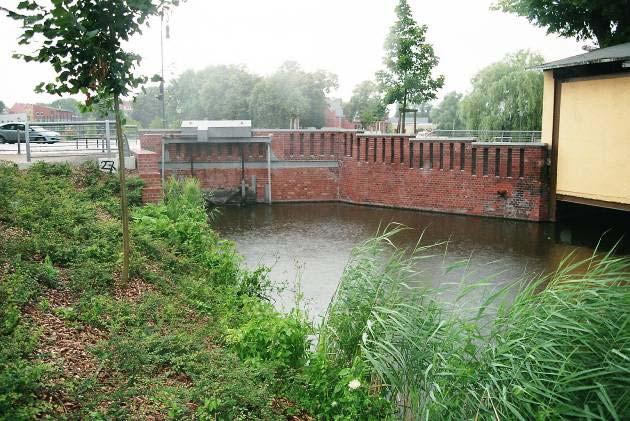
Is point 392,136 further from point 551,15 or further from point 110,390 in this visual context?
point 110,390

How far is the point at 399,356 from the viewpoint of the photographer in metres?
5.11

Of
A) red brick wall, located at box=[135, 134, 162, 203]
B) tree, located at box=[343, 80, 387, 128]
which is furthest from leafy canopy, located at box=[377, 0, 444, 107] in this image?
tree, located at box=[343, 80, 387, 128]

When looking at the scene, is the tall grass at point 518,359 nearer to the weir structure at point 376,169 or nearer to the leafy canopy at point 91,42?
the leafy canopy at point 91,42

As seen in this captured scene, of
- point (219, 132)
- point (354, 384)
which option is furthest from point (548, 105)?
point (354, 384)

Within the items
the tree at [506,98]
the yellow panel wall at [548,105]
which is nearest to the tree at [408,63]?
the tree at [506,98]

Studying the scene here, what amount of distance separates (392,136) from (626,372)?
20801 mm

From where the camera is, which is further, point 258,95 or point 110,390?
point 258,95

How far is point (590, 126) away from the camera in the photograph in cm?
1759

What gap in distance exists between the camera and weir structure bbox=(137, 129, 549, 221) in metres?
21.5

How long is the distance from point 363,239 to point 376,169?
8.32 metres

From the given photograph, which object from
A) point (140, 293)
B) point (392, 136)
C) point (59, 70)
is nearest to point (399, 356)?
point (140, 293)

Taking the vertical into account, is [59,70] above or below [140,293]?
above

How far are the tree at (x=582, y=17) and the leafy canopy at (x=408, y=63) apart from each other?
5.41 metres

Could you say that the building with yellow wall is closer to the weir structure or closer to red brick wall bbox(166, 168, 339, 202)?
the weir structure
